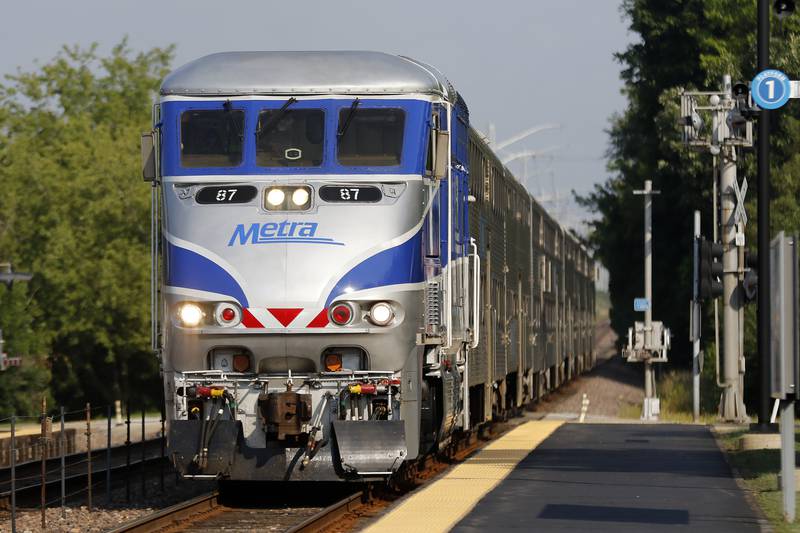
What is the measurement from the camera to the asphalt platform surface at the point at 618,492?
13.7 metres

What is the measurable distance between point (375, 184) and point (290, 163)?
0.89 meters

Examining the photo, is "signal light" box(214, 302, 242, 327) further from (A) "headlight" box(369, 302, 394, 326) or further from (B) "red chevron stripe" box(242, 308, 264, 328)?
(A) "headlight" box(369, 302, 394, 326)

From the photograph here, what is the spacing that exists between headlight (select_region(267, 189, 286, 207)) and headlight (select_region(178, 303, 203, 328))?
1.24 m

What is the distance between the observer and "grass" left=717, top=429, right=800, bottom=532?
1437 centimetres

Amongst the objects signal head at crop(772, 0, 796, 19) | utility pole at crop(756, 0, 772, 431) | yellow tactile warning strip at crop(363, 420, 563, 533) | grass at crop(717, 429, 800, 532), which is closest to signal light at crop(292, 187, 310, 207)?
yellow tactile warning strip at crop(363, 420, 563, 533)

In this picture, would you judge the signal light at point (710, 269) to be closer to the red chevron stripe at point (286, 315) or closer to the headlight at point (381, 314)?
the headlight at point (381, 314)

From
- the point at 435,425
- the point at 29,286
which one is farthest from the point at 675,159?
the point at 435,425

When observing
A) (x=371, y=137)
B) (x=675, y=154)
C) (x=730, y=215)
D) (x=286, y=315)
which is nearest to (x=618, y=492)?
(x=286, y=315)

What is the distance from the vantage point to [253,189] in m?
15.4

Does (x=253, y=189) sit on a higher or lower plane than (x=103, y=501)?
higher

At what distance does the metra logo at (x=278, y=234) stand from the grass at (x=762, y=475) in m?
4.74

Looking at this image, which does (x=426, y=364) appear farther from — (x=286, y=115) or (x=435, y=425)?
(x=286, y=115)

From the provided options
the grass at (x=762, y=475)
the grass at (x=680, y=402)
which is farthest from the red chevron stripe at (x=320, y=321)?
the grass at (x=680, y=402)

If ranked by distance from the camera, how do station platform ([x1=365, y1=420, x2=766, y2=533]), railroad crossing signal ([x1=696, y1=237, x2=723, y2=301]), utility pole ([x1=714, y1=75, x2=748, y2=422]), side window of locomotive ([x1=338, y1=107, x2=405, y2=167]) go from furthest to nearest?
1. utility pole ([x1=714, y1=75, x2=748, y2=422])
2. railroad crossing signal ([x1=696, y1=237, x2=723, y2=301])
3. side window of locomotive ([x1=338, y1=107, x2=405, y2=167])
4. station platform ([x1=365, y1=420, x2=766, y2=533])
